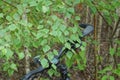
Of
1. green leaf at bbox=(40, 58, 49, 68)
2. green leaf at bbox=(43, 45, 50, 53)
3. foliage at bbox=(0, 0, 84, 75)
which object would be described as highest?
foliage at bbox=(0, 0, 84, 75)

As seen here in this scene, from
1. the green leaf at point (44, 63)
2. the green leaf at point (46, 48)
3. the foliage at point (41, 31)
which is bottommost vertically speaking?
the green leaf at point (44, 63)

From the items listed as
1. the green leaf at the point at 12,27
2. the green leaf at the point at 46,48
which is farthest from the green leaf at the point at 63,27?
the green leaf at the point at 12,27

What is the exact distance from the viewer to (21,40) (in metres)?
2.00

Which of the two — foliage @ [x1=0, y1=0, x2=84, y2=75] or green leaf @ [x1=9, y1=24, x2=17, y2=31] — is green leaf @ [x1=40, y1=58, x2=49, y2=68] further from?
green leaf @ [x1=9, y1=24, x2=17, y2=31]

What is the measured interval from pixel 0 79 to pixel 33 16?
307 centimetres

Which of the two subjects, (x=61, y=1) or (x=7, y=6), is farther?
(x=7, y=6)

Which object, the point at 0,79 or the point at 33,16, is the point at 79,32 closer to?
the point at 33,16

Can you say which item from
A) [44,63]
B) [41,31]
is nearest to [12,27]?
[41,31]

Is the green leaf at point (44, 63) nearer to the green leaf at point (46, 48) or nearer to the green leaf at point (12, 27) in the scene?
the green leaf at point (46, 48)

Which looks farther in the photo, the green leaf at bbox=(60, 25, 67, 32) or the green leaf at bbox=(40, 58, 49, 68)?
the green leaf at bbox=(60, 25, 67, 32)

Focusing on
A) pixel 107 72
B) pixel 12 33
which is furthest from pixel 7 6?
pixel 107 72

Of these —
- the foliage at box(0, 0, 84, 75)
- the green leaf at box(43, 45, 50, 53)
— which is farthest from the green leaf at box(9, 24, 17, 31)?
the green leaf at box(43, 45, 50, 53)

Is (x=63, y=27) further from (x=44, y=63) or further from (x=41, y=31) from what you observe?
(x=44, y=63)

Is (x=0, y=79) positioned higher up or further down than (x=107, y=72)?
further down
